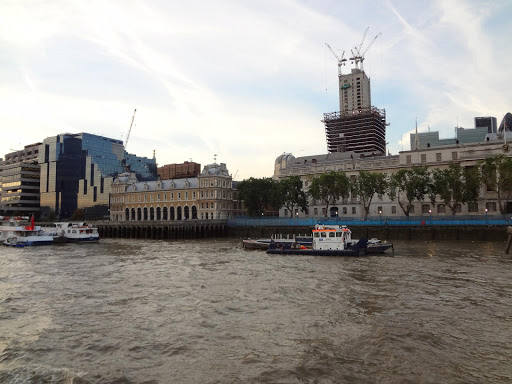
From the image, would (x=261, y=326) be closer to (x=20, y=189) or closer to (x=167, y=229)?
(x=167, y=229)

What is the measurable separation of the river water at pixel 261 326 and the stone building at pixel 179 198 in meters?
77.2

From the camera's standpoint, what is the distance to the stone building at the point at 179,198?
10988 cm

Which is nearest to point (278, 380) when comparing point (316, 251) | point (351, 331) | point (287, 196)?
point (351, 331)

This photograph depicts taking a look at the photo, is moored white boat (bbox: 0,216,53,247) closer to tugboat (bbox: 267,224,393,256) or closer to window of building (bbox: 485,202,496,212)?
tugboat (bbox: 267,224,393,256)

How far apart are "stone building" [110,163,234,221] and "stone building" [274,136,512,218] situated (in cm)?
1857

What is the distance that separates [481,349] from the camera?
14359 millimetres

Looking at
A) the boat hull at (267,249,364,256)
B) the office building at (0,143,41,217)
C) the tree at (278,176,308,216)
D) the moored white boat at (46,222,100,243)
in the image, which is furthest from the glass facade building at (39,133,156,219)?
the boat hull at (267,249,364,256)

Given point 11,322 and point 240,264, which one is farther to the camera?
point 240,264

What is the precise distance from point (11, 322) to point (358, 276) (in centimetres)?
2343

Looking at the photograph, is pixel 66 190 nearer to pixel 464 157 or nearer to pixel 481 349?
pixel 464 157

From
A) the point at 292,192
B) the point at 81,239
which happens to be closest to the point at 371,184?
the point at 292,192

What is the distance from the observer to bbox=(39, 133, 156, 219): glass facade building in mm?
143388

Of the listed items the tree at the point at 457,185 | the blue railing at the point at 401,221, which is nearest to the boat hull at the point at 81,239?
the blue railing at the point at 401,221

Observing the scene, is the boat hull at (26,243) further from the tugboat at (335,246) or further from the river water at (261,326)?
the tugboat at (335,246)
